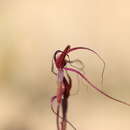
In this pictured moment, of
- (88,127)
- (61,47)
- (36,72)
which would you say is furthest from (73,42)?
(88,127)

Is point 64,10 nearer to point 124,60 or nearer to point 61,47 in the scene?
point 61,47

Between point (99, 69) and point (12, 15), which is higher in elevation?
point (12, 15)

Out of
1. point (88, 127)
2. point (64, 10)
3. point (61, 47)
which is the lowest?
point (88, 127)

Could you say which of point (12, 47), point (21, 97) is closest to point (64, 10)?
point (12, 47)

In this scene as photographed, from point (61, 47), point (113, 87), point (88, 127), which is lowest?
point (88, 127)

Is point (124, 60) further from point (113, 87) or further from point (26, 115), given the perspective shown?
point (26, 115)

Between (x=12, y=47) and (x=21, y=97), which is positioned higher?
(x=12, y=47)
